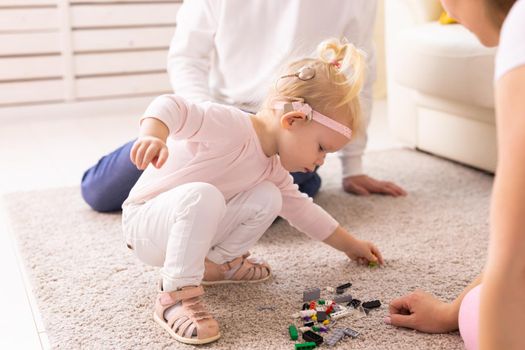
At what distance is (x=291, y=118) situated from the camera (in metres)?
1.13

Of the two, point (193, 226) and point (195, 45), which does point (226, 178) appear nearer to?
point (193, 226)

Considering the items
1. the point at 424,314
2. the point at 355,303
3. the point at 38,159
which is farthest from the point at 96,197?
the point at 424,314

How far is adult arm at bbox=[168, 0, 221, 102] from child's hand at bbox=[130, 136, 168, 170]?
2.07 feet

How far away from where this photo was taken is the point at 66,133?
253 centimetres

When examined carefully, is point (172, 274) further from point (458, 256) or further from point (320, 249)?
point (458, 256)

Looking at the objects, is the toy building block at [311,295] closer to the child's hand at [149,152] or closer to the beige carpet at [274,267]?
the beige carpet at [274,267]

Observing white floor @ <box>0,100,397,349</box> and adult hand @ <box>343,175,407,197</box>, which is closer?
white floor @ <box>0,100,397,349</box>

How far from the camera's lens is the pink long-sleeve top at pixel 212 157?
114 centimetres

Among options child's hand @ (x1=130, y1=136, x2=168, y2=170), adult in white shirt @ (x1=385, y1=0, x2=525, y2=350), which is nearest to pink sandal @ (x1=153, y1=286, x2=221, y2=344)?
child's hand @ (x1=130, y1=136, x2=168, y2=170)

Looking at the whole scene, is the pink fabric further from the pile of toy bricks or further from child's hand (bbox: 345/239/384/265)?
child's hand (bbox: 345/239/384/265)

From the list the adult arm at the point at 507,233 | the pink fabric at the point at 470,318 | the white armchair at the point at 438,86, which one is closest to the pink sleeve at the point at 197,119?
the pink fabric at the point at 470,318

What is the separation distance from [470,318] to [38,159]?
1.52 m

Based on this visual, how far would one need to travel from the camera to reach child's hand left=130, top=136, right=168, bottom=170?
969 mm

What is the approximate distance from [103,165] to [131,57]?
4.39 ft
